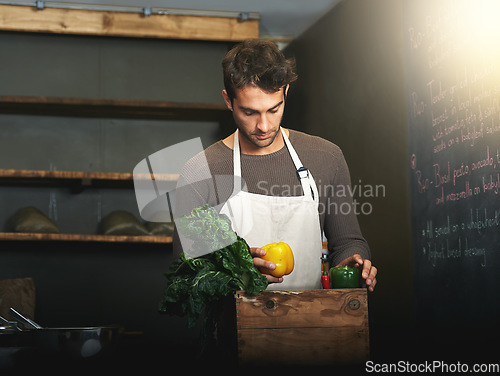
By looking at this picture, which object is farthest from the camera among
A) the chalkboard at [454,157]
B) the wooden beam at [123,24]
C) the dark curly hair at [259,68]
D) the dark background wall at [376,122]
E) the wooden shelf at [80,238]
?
the wooden beam at [123,24]

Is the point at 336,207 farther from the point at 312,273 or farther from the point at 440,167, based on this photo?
the point at 440,167

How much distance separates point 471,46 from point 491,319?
1.06 metres

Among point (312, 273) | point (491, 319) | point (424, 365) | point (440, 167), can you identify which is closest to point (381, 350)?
point (424, 365)

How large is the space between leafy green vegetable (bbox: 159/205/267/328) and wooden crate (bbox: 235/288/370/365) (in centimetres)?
5

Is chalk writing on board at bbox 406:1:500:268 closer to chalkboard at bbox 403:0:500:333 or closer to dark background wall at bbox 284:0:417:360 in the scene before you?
chalkboard at bbox 403:0:500:333

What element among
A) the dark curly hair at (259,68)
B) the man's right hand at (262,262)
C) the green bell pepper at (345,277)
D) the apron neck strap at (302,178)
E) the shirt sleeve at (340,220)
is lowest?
the green bell pepper at (345,277)

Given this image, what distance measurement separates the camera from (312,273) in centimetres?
212

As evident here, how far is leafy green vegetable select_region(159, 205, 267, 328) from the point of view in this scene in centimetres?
146

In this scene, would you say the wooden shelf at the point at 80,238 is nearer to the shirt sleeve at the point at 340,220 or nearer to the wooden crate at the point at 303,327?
the shirt sleeve at the point at 340,220

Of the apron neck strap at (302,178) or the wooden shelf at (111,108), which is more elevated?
the wooden shelf at (111,108)

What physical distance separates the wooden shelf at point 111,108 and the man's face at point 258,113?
178 centimetres

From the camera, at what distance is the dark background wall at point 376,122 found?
3043mm

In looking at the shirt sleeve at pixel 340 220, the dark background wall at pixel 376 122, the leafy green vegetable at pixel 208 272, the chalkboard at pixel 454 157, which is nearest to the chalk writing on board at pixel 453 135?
the chalkboard at pixel 454 157

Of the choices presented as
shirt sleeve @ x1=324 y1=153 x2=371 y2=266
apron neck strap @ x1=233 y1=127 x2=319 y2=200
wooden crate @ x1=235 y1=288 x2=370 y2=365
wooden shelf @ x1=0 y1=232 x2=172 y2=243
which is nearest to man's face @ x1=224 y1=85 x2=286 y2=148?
apron neck strap @ x1=233 y1=127 x2=319 y2=200
